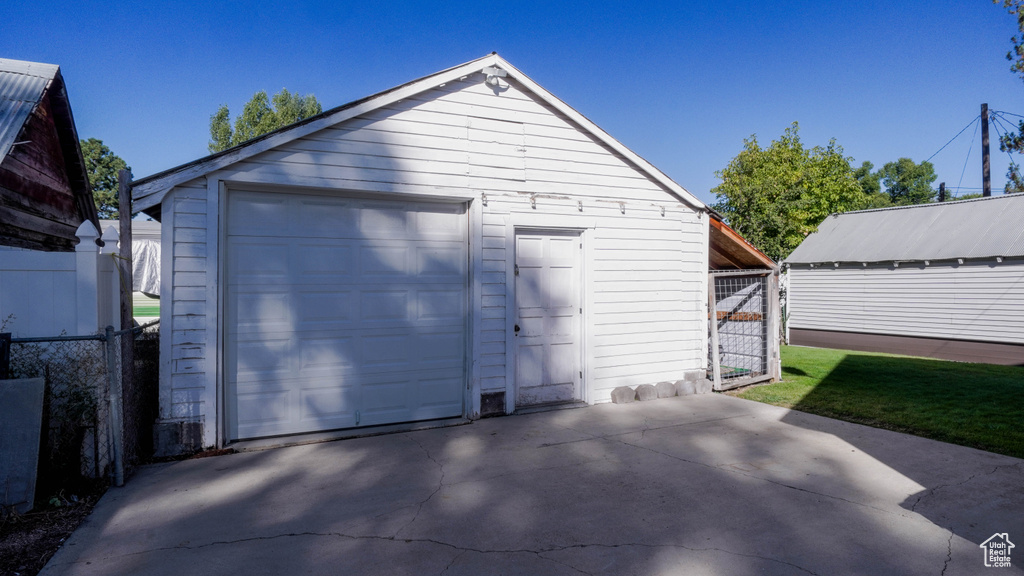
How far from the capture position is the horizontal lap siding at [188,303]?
211 inches

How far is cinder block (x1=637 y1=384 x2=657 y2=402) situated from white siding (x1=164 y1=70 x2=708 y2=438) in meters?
0.09

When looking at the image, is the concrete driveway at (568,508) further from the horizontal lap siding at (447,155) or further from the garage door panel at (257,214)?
the horizontal lap siding at (447,155)

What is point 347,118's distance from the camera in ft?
19.6

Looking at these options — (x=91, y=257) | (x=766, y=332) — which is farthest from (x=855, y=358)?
(x=91, y=257)

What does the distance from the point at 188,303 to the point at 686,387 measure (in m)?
6.29

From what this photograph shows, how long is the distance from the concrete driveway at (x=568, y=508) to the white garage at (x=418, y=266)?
2.21 ft

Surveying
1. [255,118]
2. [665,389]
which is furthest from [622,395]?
[255,118]

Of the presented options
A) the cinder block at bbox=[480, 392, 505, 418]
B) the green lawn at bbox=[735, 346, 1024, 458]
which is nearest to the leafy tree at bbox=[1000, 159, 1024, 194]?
the green lawn at bbox=[735, 346, 1024, 458]

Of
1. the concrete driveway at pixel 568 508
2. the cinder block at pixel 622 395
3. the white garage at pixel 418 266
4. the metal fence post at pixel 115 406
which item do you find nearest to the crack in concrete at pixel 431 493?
the concrete driveway at pixel 568 508

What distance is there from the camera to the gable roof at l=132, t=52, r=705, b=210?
17.4 ft

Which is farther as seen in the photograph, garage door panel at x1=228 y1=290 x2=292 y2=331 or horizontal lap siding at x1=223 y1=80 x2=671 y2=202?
horizontal lap siding at x1=223 y1=80 x2=671 y2=202

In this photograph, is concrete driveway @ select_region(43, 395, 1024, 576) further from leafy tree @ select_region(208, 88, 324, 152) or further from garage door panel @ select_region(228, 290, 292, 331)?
leafy tree @ select_region(208, 88, 324, 152)

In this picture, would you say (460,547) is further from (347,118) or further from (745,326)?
(745,326)

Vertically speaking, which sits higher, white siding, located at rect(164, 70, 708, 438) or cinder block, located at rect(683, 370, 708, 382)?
white siding, located at rect(164, 70, 708, 438)
